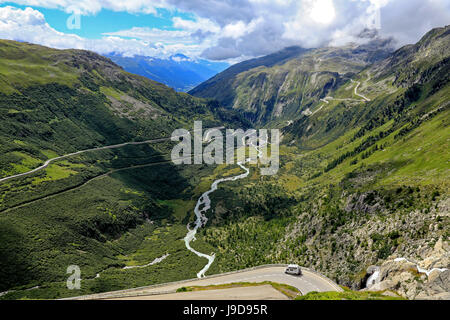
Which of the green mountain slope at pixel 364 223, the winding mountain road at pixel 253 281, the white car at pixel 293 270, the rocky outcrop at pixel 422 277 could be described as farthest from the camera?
the green mountain slope at pixel 364 223

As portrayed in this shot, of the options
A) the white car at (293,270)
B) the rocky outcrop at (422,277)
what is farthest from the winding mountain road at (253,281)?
the rocky outcrop at (422,277)

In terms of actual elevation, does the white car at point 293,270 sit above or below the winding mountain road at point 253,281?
above

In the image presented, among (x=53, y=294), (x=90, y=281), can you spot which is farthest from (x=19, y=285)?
(x=90, y=281)

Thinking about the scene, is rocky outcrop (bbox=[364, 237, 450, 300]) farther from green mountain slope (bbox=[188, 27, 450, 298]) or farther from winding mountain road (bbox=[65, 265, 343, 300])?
winding mountain road (bbox=[65, 265, 343, 300])

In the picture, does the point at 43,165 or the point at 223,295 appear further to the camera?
the point at 43,165

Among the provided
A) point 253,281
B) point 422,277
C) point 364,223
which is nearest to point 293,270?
point 253,281

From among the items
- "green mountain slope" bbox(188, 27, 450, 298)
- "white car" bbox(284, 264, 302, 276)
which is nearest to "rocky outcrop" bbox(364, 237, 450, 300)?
"green mountain slope" bbox(188, 27, 450, 298)

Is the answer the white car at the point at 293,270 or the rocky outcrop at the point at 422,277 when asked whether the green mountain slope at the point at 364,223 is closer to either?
the rocky outcrop at the point at 422,277

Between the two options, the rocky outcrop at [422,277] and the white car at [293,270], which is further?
the white car at [293,270]
